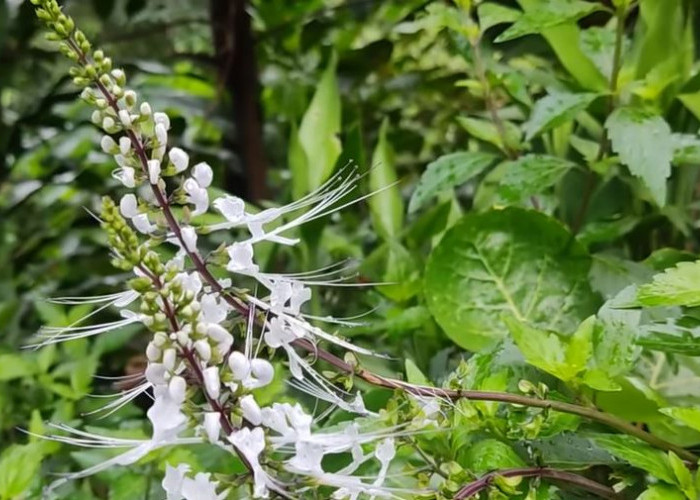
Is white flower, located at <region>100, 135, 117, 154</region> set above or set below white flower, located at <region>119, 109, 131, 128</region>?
below

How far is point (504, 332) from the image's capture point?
1.45 ft

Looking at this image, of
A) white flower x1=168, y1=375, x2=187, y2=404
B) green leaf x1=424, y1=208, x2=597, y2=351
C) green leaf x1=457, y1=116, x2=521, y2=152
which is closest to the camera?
white flower x1=168, y1=375, x2=187, y2=404

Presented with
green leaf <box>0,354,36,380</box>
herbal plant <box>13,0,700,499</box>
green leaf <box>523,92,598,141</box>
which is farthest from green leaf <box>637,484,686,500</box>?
green leaf <box>0,354,36,380</box>

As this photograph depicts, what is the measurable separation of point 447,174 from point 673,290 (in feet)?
0.79

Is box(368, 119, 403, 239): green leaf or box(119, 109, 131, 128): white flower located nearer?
box(119, 109, 131, 128): white flower

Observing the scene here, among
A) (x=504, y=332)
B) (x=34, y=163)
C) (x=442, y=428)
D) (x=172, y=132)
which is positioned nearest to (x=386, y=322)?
(x=504, y=332)

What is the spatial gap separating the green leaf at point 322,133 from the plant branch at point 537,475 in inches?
14.0

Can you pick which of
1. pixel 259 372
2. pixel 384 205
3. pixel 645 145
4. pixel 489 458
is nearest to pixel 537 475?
pixel 489 458

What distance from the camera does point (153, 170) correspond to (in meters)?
0.28

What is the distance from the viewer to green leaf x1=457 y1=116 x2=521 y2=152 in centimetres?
56

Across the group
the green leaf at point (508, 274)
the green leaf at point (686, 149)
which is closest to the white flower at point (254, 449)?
the green leaf at point (508, 274)

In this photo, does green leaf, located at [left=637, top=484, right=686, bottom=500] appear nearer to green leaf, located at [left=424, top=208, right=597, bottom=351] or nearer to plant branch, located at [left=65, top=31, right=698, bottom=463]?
plant branch, located at [left=65, top=31, right=698, bottom=463]

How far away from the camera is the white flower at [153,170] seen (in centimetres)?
28

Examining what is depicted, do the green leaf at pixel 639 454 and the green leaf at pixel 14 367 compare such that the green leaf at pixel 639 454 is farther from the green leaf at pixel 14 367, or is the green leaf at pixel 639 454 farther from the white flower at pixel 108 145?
the green leaf at pixel 14 367
